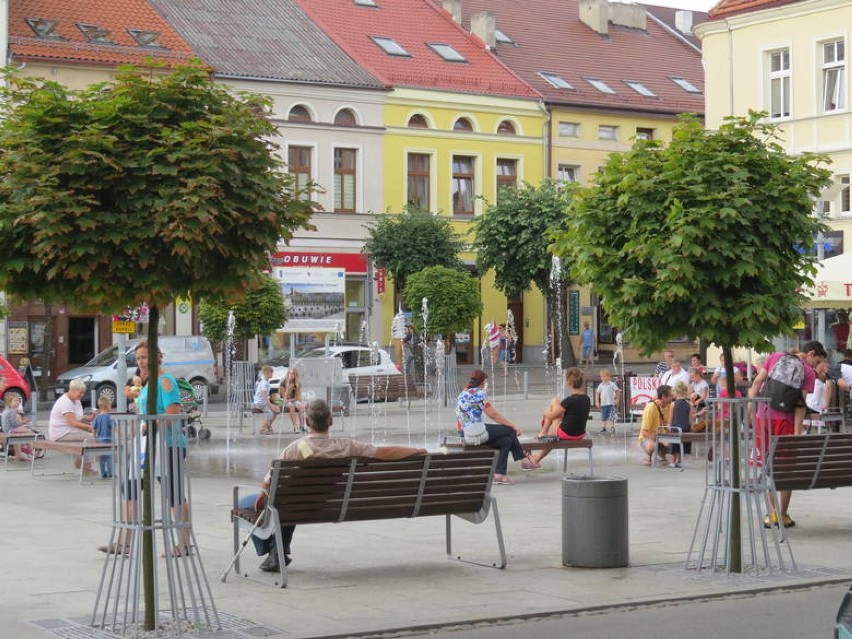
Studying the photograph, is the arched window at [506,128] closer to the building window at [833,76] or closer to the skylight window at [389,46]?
the skylight window at [389,46]

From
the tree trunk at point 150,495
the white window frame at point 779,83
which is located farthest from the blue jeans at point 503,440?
the white window frame at point 779,83

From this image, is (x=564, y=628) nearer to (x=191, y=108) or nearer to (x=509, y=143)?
(x=191, y=108)

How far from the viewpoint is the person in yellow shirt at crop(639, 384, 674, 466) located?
20531 millimetres

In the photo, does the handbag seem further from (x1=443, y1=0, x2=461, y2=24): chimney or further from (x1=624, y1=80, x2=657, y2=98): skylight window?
(x1=624, y1=80, x2=657, y2=98): skylight window

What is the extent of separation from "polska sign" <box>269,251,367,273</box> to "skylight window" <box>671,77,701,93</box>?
15.9 metres

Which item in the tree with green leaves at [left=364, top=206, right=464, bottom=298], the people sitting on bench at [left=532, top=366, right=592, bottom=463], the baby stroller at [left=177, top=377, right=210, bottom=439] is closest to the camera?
the baby stroller at [left=177, top=377, right=210, bottom=439]

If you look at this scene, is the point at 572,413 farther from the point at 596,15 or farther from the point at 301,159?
the point at 596,15

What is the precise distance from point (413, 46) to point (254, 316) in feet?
60.4

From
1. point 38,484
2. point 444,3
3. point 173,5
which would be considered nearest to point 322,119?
Result: point 173,5

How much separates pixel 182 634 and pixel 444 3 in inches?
1980

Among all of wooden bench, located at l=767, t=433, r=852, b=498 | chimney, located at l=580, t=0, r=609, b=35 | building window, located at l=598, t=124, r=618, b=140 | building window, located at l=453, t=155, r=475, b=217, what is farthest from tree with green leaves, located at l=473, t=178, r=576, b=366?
wooden bench, located at l=767, t=433, r=852, b=498

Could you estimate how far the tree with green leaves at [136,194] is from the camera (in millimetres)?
8648

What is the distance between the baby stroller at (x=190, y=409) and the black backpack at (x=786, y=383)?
215 inches

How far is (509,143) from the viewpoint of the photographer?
54.4 meters
